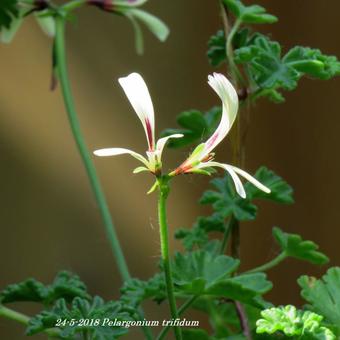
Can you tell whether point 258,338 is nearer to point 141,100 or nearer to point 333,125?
point 141,100

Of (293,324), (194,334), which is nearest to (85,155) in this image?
(194,334)

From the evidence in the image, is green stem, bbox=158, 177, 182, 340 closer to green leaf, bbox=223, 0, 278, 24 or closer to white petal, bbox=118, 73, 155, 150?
white petal, bbox=118, 73, 155, 150

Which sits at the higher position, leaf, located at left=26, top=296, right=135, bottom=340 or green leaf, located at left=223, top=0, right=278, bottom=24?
green leaf, located at left=223, top=0, right=278, bottom=24

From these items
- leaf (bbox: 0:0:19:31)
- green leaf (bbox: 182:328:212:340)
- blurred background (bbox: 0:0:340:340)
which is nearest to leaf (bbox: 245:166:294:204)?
green leaf (bbox: 182:328:212:340)

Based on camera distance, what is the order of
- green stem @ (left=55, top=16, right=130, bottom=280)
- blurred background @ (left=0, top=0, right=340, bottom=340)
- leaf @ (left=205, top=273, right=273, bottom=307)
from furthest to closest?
blurred background @ (left=0, top=0, right=340, bottom=340) → green stem @ (left=55, top=16, right=130, bottom=280) → leaf @ (left=205, top=273, right=273, bottom=307)

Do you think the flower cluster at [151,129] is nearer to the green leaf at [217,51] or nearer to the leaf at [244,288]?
the leaf at [244,288]

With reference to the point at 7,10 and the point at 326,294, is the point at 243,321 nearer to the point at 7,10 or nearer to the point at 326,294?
the point at 326,294

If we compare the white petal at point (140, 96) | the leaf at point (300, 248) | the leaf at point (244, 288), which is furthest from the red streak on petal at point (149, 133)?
the leaf at point (300, 248)
